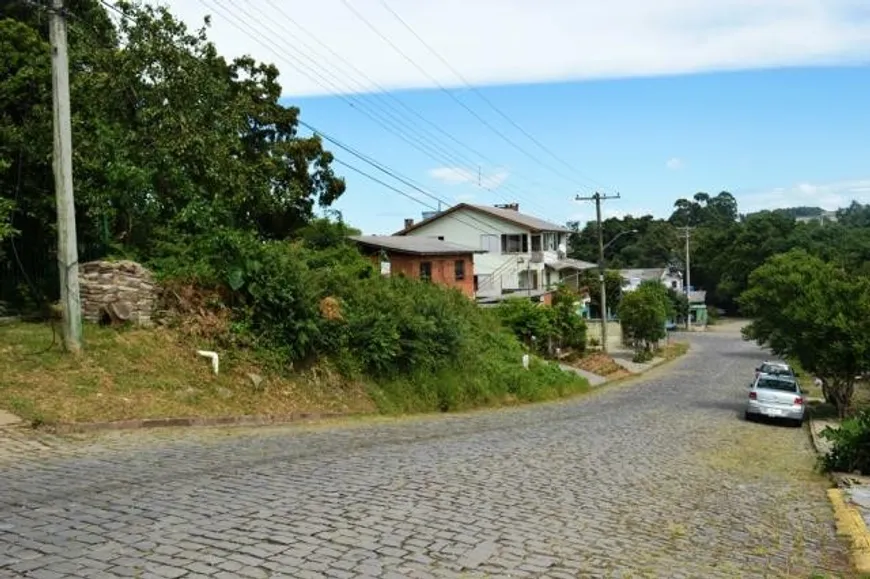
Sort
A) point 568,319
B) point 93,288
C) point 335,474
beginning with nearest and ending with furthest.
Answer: point 335,474, point 93,288, point 568,319

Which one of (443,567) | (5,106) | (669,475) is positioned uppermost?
(5,106)

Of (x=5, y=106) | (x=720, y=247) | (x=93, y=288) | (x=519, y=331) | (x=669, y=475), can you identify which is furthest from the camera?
(x=720, y=247)

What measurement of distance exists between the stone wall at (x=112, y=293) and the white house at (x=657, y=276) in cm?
8610

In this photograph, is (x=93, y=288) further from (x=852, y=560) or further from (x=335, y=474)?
(x=852, y=560)

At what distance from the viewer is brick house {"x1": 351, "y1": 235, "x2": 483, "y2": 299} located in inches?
1809

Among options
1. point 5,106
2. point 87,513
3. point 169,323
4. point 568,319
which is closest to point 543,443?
point 169,323

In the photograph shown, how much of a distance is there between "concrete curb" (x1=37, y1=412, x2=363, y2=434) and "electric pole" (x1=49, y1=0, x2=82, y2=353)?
10.7ft

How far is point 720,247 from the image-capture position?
11156 cm

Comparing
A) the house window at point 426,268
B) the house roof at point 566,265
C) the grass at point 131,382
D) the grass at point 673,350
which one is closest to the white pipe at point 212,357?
the grass at point 131,382

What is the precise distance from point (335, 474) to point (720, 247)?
110m

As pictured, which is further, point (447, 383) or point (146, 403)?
point (447, 383)

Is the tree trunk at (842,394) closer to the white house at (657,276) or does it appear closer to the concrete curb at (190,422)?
the concrete curb at (190,422)

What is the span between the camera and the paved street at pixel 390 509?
637 centimetres

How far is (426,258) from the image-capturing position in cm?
4831
